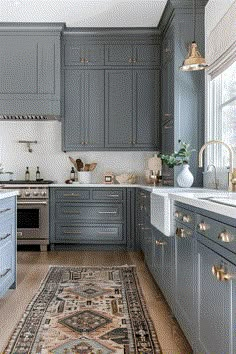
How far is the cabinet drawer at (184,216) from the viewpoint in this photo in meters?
2.29

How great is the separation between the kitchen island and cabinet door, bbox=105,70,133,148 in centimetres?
249

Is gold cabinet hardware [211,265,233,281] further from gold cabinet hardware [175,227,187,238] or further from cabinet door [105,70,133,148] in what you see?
cabinet door [105,70,133,148]

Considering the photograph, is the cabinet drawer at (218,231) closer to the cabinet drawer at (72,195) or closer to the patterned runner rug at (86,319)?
the patterned runner rug at (86,319)

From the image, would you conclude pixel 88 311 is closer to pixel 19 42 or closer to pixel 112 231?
pixel 112 231

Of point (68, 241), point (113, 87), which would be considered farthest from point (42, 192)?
point (113, 87)

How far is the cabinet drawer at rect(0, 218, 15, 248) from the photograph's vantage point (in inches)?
127

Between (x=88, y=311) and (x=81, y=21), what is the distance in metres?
3.81

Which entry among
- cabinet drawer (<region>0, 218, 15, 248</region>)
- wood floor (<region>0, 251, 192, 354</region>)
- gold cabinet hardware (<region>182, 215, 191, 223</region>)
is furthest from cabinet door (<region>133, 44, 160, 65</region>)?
gold cabinet hardware (<region>182, 215, 191, 223</region>)

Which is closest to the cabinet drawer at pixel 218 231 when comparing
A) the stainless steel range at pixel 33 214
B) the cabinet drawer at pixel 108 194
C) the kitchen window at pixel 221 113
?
the kitchen window at pixel 221 113

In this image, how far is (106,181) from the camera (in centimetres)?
593

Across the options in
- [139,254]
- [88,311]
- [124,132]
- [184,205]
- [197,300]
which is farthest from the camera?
[124,132]

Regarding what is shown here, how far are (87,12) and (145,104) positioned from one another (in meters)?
1.36

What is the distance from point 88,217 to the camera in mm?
5660

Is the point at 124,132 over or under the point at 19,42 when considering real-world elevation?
under
